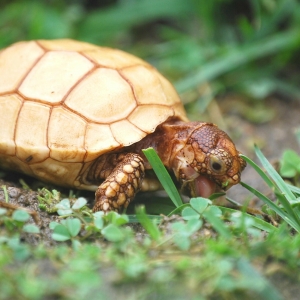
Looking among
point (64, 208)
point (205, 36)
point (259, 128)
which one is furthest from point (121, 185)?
point (205, 36)

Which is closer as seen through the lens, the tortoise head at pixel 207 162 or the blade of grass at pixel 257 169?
the blade of grass at pixel 257 169

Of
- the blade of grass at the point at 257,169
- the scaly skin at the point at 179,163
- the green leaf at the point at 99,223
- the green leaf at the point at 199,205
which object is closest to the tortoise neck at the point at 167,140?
the scaly skin at the point at 179,163

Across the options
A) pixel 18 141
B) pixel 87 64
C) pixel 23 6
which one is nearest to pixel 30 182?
pixel 18 141

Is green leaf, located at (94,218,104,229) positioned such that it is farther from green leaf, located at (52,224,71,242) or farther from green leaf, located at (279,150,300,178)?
green leaf, located at (279,150,300,178)

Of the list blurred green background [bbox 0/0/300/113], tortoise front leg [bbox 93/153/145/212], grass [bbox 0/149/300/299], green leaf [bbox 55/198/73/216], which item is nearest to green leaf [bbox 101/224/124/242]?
grass [bbox 0/149/300/299]

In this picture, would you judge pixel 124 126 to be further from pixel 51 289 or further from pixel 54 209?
pixel 51 289

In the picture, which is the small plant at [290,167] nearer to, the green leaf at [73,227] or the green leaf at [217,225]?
the green leaf at [217,225]
